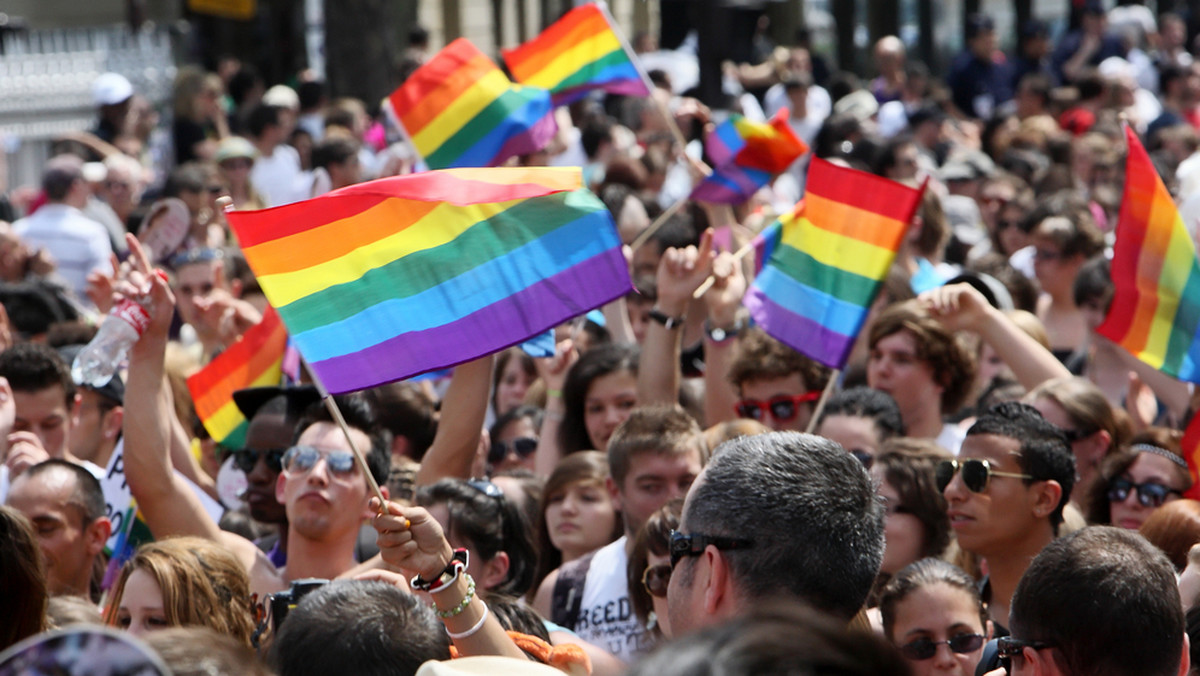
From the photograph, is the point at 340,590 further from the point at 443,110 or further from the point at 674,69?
the point at 674,69

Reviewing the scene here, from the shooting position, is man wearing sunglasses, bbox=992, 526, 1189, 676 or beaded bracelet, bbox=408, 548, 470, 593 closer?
man wearing sunglasses, bbox=992, 526, 1189, 676

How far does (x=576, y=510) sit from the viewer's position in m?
5.42

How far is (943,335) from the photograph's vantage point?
6211 mm

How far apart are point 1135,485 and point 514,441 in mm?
2646

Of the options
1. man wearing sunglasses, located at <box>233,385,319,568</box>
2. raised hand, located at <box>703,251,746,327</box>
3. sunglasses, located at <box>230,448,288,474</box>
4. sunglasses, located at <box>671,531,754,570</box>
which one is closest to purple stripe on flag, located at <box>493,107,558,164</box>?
raised hand, located at <box>703,251,746,327</box>

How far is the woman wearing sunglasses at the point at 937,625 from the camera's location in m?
4.07

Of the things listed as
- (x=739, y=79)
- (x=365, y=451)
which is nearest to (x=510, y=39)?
(x=739, y=79)

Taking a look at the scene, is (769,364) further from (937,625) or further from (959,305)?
(937,625)

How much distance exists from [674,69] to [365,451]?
14144 millimetres

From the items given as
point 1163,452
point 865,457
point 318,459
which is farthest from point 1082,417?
point 318,459

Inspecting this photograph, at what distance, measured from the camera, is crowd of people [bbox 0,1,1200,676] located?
9.15ft

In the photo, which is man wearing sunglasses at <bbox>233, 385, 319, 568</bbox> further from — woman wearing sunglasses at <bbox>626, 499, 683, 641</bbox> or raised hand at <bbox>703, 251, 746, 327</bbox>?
raised hand at <bbox>703, 251, 746, 327</bbox>

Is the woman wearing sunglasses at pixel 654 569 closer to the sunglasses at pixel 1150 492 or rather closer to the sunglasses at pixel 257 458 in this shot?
the sunglasses at pixel 257 458

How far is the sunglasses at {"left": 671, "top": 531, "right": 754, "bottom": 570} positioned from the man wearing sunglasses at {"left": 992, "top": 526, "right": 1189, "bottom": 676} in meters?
0.73
